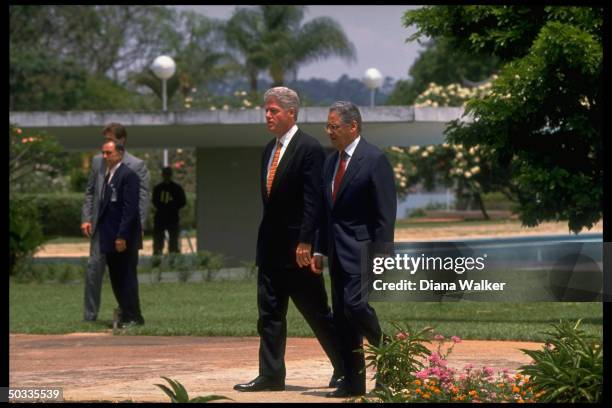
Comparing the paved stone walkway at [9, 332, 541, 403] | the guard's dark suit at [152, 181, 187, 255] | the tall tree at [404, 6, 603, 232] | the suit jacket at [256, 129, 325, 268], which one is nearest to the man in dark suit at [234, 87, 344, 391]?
the suit jacket at [256, 129, 325, 268]

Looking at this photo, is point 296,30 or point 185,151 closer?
point 185,151

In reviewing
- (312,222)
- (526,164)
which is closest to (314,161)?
(312,222)

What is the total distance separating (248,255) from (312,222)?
1976cm

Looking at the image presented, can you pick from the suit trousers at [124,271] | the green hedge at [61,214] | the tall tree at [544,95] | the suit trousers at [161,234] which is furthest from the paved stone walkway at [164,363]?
the green hedge at [61,214]

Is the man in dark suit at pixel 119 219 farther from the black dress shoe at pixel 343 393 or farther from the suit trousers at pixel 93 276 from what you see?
the black dress shoe at pixel 343 393

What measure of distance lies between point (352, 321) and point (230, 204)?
66.1 ft

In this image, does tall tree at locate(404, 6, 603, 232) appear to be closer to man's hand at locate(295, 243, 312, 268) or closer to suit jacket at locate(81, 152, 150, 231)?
suit jacket at locate(81, 152, 150, 231)

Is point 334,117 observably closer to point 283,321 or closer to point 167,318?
point 283,321

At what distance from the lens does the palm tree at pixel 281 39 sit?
229 feet

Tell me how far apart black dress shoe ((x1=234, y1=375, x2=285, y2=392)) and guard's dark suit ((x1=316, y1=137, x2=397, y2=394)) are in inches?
24.3

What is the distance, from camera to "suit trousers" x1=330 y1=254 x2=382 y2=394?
8.02 metres

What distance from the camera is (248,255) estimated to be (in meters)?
28.1
